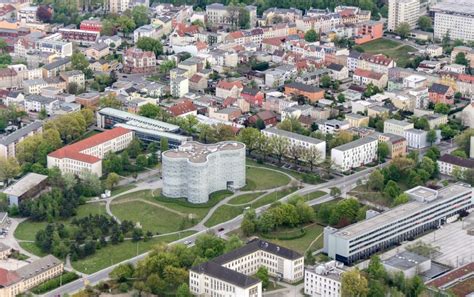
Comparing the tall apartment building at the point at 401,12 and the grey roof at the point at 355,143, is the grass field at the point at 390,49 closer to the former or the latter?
the tall apartment building at the point at 401,12

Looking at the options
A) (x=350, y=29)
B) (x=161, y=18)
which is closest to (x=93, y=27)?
(x=161, y=18)

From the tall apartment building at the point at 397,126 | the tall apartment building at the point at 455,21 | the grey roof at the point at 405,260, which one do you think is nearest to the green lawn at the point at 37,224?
the grey roof at the point at 405,260

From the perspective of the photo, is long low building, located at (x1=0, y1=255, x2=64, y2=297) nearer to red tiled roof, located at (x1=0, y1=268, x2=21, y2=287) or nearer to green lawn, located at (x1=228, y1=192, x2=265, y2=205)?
red tiled roof, located at (x1=0, y1=268, x2=21, y2=287)

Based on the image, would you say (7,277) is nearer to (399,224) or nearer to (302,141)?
(399,224)

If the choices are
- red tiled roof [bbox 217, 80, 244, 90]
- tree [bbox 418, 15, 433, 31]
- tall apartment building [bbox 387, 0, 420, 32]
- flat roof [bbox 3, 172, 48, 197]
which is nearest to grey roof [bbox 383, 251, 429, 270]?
flat roof [bbox 3, 172, 48, 197]

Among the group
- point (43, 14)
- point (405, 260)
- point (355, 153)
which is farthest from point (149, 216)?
point (43, 14)

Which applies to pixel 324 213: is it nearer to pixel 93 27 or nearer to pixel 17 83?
pixel 17 83
